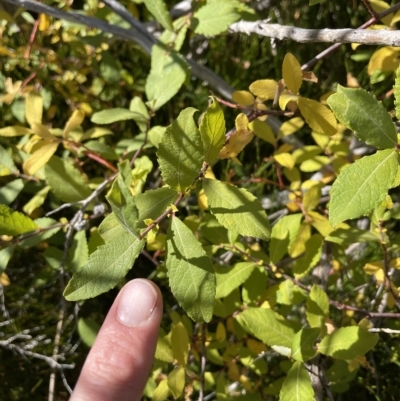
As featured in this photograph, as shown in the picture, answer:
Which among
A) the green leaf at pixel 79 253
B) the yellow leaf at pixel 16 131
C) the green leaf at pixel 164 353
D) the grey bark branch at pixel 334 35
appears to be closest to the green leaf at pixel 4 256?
the green leaf at pixel 79 253

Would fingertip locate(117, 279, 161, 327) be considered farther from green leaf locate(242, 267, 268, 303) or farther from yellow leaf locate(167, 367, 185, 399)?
green leaf locate(242, 267, 268, 303)

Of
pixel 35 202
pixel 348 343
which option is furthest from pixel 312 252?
pixel 35 202

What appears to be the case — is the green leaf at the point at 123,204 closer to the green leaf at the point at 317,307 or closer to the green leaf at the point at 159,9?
the green leaf at the point at 317,307

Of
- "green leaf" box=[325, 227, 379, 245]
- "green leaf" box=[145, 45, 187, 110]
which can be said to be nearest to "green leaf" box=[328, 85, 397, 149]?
"green leaf" box=[325, 227, 379, 245]

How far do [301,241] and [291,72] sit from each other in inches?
22.0

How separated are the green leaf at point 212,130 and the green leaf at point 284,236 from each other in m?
0.50

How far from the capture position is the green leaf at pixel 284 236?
1.30 m

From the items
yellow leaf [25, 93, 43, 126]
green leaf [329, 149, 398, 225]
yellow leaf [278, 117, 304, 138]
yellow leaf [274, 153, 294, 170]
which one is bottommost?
yellow leaf [274, 153, 294, 170]

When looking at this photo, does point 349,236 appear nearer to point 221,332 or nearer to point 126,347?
point 221,332

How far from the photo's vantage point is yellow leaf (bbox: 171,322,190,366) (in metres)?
1.25

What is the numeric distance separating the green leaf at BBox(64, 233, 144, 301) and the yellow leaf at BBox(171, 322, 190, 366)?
470mm

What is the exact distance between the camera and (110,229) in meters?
1.00

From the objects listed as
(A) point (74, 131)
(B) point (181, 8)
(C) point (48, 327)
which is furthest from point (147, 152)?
(C) point (48, 327)

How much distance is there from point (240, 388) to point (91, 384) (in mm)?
673
